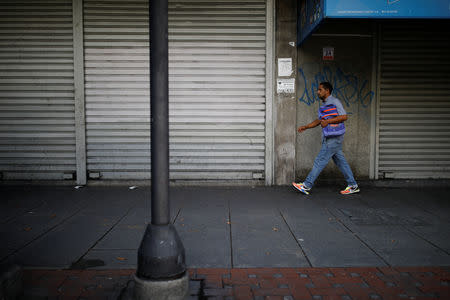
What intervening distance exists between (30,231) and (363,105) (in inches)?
252

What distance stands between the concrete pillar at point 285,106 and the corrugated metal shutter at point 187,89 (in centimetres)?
31

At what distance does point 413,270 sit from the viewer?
3.24 metres

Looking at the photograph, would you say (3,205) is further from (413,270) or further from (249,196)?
(413,270)

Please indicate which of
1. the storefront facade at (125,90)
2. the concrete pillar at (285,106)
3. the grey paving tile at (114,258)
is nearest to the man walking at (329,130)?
the concrete pillar at (285,106)

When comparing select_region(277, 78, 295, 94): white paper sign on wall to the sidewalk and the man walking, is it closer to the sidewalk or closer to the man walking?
the man walking

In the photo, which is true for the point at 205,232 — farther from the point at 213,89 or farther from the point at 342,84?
the point at 342,84

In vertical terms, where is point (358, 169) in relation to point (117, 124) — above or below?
below

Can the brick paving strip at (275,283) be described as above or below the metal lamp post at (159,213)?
below

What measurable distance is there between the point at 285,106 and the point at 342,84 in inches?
51.0

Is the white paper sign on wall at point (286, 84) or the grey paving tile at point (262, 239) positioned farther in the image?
the white paper sign on wall at point (286, 84)

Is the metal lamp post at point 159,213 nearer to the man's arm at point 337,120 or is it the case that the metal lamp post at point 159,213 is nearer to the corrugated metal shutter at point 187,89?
the man's arm at point 337,120

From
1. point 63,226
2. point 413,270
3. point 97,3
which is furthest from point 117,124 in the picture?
point 413,270

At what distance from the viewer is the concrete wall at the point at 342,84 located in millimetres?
7172

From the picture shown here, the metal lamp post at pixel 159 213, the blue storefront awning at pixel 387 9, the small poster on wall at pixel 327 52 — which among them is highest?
the blue storefront awning at pixel 387 9
